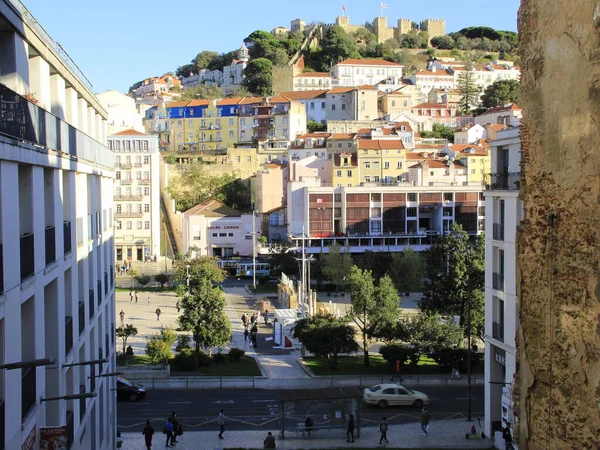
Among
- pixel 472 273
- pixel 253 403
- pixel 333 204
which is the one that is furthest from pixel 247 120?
pixel 253 403

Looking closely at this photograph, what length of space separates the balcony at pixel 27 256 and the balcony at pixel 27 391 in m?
1.11

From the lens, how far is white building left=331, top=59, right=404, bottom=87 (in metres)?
115

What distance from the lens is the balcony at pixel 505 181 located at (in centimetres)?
1979

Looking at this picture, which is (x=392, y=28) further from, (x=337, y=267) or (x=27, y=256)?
(x=27, y=256)

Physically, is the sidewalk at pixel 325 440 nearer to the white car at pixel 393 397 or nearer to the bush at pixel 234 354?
the white car at pixel 393 397

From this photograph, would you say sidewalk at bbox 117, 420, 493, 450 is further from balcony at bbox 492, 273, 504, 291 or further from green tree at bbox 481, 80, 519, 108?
green tree at bbox 481, 80, 519, 108

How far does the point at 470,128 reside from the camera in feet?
281

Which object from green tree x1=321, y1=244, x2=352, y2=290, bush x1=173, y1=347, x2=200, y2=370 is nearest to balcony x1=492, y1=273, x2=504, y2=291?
bush x1=173, y1=347, x2=200, y2=370

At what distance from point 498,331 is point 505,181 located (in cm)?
409

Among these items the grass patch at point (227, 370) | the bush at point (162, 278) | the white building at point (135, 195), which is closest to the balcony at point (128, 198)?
the white building at point (135, 195)

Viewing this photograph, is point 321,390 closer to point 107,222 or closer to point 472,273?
point 107,222

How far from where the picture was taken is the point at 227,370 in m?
28.9

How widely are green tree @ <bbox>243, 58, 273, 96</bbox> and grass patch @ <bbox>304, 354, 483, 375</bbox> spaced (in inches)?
3249

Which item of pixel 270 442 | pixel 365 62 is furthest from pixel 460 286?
pixel 365 62
